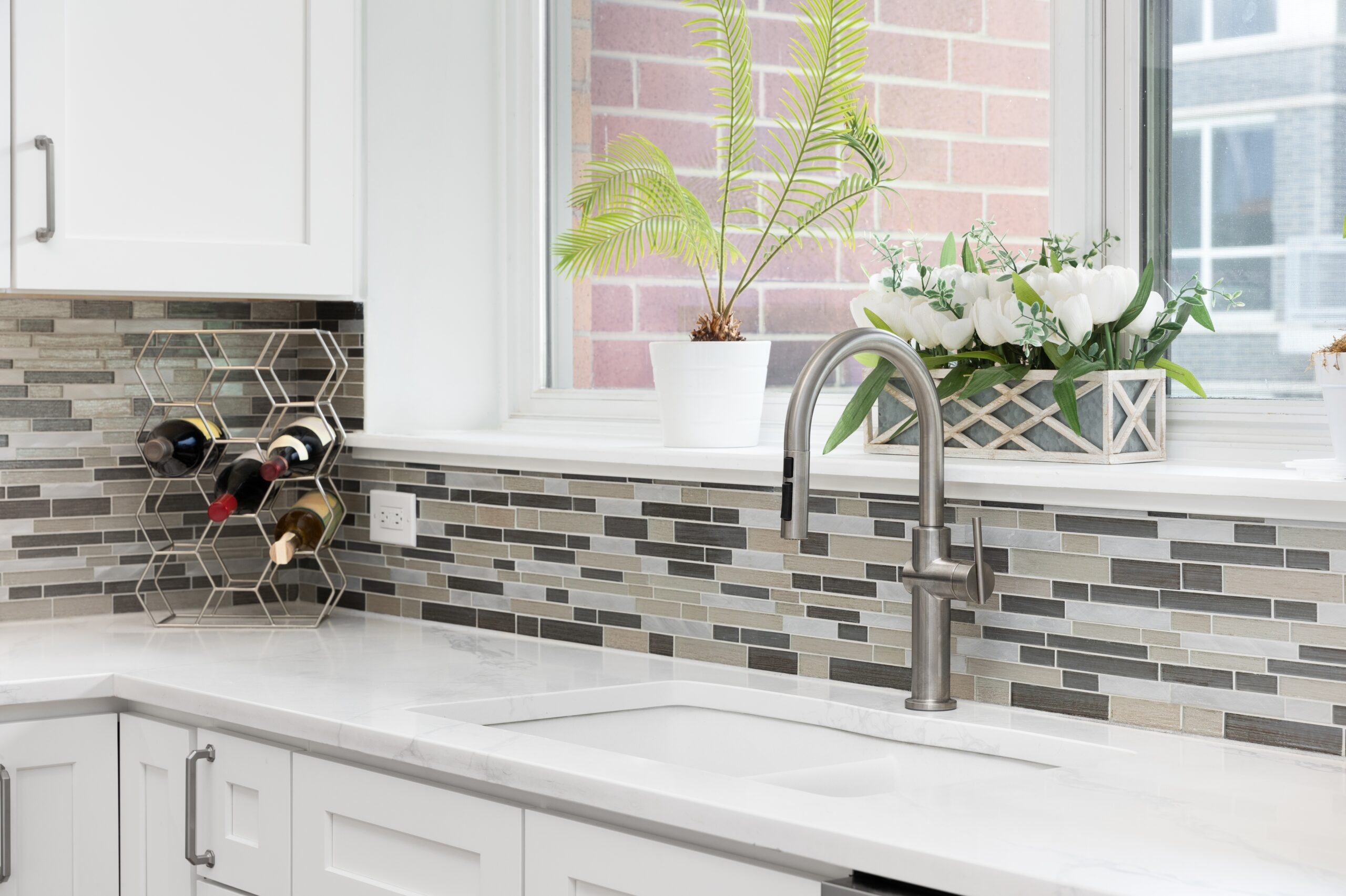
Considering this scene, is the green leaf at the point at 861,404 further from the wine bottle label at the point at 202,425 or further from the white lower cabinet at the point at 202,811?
the wine bottle label at the point at 202,425

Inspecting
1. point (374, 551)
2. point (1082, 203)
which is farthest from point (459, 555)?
point (1082, 203)

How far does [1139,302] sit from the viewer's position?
1.63m

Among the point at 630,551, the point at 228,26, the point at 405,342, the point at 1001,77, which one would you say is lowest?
the point at 630,551

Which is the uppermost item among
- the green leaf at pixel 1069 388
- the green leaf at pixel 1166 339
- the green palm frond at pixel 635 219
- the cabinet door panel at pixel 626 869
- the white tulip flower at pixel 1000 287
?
the green palm frond at pixel 635 219

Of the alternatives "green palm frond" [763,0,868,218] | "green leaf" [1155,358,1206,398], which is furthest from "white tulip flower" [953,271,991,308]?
"green palm frond" [763,0,868,218]

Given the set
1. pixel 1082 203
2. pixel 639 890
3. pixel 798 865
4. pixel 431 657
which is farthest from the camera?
pixel 431 657

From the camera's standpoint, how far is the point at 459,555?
89.3 inches

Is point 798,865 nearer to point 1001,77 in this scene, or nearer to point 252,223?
point 1001,77

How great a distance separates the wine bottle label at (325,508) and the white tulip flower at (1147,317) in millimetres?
1296

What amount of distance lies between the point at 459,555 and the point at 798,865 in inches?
45.8

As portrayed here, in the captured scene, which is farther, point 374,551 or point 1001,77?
point 374,551

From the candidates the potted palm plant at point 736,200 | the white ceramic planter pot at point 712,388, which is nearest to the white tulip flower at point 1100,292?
the potted palm plant at point 736,200

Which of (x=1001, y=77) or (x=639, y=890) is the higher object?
(x=1001, y=77)

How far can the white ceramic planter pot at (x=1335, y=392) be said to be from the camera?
1432 mm
